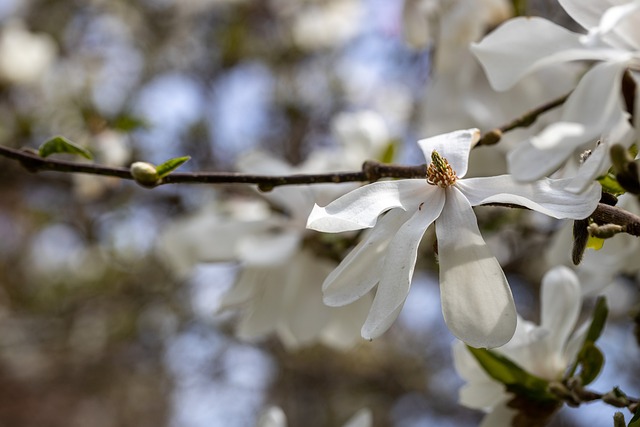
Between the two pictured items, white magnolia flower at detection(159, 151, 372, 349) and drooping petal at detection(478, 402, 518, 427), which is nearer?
drooping petal at detection(478, 402, 518, 427)

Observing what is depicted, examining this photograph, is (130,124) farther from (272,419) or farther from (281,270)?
(272,419)

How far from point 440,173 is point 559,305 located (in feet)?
0.60

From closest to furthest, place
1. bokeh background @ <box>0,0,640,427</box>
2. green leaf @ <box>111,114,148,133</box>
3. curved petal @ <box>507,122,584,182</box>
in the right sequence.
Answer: curved petal @ <box>507,122,584,182</box>, green leaf @ <box>111,114,148,133</box>, bokeh background @ <box>0,0,640,427</box>

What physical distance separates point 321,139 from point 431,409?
3.38 feet

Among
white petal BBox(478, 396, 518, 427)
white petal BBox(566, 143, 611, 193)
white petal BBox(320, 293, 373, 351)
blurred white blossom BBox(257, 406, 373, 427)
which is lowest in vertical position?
white petal BBox(320, 293, 373, 351)

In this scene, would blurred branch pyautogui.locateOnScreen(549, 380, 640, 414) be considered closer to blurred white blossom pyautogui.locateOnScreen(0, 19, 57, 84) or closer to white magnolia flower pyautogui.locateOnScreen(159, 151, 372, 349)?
white magnolia flower pyautogui.locateOnScreen(159, 151, 372, 349)

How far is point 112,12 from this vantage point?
2582 mm

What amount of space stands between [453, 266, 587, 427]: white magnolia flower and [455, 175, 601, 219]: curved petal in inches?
6.2

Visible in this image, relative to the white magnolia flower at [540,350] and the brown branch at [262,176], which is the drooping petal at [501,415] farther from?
the brown branch at [262,176]

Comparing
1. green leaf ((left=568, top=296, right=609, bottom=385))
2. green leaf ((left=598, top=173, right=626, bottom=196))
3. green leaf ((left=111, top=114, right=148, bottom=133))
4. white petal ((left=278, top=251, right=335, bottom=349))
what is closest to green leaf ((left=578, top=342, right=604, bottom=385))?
green leaf ((left=568, top=296, right=609, bottom=385))

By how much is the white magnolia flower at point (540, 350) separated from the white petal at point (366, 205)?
163 millimetres

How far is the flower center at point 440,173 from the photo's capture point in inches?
13.7

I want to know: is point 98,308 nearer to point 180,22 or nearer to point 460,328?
point 180,22

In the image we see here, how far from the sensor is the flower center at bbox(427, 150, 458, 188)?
0.35 meters
